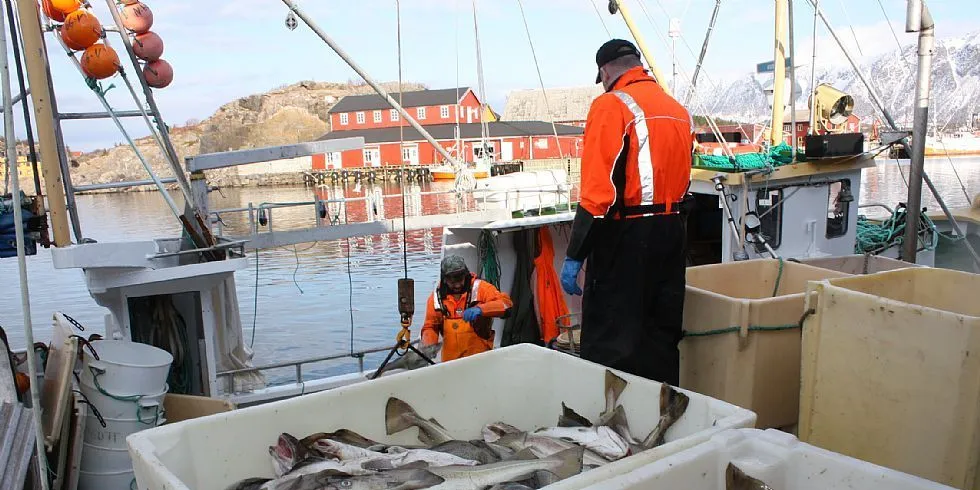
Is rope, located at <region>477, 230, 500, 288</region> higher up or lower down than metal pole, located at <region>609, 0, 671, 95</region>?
lower down

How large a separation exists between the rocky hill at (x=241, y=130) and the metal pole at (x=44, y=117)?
65445 mm

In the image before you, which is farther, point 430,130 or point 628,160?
point 430,130

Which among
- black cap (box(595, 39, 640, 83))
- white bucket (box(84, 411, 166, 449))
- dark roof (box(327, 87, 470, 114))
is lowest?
white bucket (box(84, 411, 166, 449))

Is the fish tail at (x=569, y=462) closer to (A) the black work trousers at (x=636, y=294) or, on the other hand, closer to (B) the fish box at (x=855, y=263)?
(A) the black work trousers at (x=636, y=294)

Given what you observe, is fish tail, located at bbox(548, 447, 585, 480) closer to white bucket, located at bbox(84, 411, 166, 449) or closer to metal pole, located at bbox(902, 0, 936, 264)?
white bucket, located at bbox(84, 411, 166, 449)

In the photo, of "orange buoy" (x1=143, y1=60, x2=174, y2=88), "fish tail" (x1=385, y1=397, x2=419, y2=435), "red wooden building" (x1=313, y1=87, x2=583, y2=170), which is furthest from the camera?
"red wooden building" (x1=313, y1=87, x2=583, y2=170)

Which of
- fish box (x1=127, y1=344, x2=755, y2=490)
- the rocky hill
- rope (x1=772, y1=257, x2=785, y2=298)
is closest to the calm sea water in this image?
rope (x1=772, y1=257, x2=785, y2=298)

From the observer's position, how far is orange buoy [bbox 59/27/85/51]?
5.59 meters

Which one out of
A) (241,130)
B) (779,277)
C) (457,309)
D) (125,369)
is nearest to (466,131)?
(241,130)

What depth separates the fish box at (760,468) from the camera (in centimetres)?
185

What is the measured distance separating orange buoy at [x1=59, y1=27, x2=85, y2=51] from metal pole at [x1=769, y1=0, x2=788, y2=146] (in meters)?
6.77

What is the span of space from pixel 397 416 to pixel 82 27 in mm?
4494

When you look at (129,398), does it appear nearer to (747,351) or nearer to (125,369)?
(125,369)

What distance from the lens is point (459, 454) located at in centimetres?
252
